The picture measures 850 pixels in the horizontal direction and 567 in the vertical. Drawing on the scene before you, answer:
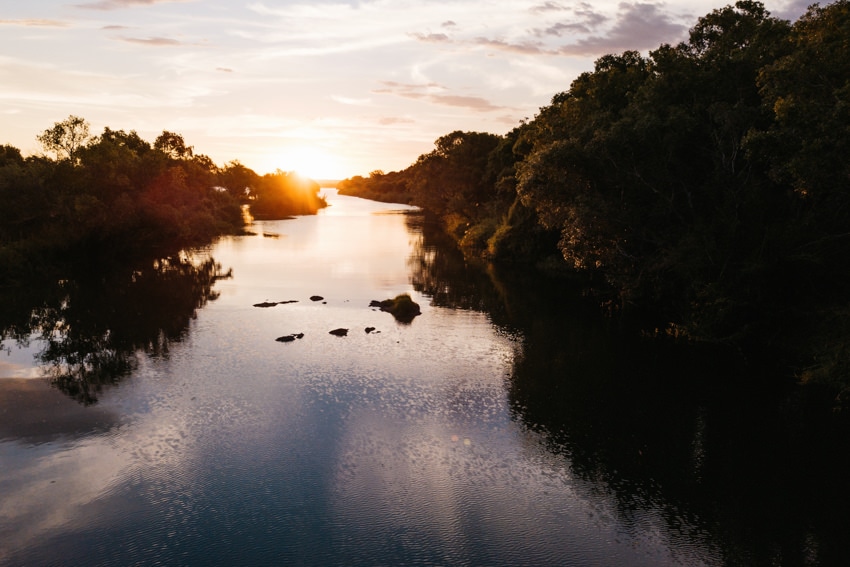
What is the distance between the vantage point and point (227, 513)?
80.9 ft

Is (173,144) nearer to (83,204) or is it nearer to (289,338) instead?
(83,204)

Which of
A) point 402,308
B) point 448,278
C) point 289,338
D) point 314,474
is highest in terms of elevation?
point 448,278

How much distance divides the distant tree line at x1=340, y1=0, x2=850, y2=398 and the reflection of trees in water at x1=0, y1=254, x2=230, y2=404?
35722 millimetres

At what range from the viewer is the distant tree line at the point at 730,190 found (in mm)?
36188

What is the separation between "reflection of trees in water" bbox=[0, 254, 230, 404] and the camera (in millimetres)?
42938

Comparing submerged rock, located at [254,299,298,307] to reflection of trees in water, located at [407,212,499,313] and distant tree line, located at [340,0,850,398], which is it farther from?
distant tree line, located at [340,0,850,398]

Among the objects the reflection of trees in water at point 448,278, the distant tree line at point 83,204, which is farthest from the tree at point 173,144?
the reflection of trees in water at point 448,278

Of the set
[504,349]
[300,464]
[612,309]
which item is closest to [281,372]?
[300,464]

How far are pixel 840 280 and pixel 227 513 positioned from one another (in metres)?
43.9

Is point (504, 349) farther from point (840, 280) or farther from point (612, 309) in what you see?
point (840, 280)

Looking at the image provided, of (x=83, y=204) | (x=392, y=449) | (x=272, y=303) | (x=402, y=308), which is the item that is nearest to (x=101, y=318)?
(x=272, y=303)

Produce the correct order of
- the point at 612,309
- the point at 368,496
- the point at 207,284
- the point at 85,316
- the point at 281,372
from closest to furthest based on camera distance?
the point at 368,496 < the point at 281,372 < the point at 85,316 < the point at 612,309 < the point at 207,284

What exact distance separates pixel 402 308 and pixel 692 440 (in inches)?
1289

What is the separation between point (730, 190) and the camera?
4550 centimetres
